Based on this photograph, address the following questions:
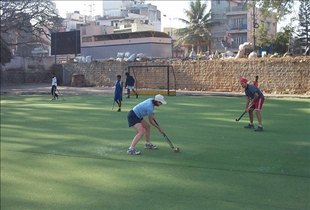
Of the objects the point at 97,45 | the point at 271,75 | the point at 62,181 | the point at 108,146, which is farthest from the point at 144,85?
the point at 62,181

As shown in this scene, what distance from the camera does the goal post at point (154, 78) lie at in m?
36.0

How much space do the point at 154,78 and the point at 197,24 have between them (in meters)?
24.0

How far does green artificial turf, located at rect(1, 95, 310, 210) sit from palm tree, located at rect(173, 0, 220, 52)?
142ft

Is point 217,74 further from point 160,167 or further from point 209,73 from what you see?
point 160,167

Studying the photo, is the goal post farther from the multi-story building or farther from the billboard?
the multi-story building

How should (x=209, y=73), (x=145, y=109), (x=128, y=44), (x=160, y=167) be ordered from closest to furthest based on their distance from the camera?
(x=160, y=167), (x=145, y=109), (x=209, y=73), (x=128, y=44)

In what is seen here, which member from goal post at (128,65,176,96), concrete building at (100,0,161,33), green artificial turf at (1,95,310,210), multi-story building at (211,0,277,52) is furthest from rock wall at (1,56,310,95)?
concrete building at (100,0,161,33)

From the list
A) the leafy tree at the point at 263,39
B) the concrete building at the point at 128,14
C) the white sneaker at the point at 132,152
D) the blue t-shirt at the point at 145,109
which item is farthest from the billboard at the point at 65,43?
the blue t-shirt at the point at 145,109

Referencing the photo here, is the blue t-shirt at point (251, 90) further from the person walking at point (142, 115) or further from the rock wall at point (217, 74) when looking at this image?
the rock wall at point (217, 74)

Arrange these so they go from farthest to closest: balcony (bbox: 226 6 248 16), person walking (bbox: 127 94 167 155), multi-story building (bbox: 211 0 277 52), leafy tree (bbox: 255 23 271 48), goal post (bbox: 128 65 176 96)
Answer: balcony (bbox: 226 6 248 16) < multi-story building (bbox: 211 0 277 52) < leafy tree (bbox: 255 23 271 48) < goal post (bbox: 128 65 176 96) < person walking (bbox: 127 94 167 155)

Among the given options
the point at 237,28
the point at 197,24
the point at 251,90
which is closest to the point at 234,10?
the point at 237,28

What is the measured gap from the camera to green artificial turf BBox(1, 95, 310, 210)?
728 cm

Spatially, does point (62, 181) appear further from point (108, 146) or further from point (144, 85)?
point (144, 85)

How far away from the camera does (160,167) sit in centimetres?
925
